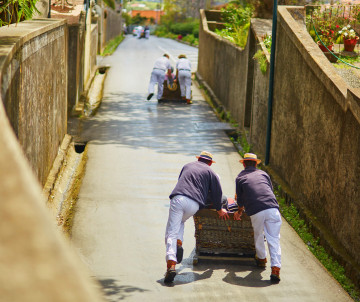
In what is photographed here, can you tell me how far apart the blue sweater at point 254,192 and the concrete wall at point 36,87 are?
9.25 feet

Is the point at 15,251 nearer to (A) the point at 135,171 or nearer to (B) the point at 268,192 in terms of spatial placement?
(B) the point at 268,192

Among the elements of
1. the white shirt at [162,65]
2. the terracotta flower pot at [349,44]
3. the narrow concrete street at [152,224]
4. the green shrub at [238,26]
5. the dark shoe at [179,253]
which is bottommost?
the narrow concrete street at [152,224]

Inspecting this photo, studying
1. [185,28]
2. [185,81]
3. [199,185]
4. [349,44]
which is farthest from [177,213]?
[185,28]

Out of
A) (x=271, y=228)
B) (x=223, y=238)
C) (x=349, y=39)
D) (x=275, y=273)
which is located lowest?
(x=275, y=273)

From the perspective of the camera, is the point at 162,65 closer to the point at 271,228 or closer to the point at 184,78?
the point at 184,78

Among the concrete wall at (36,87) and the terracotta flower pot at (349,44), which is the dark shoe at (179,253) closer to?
the concrete wall at (36,87)

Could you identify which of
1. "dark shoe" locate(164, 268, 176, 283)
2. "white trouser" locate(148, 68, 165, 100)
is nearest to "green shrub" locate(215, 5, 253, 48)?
"white trouser" locate(148, 68, 165, 100)

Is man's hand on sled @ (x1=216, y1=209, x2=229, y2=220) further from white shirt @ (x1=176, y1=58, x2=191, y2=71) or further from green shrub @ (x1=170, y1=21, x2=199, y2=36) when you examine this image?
green shrub @ (x1=170, y1=21, x2=199, y2=36)

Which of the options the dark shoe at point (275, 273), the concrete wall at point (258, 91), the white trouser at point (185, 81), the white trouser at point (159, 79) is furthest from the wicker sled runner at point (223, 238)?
the white trouser at point (159, 79)

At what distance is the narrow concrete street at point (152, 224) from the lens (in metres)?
8.06

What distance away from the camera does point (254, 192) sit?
28.0 ft

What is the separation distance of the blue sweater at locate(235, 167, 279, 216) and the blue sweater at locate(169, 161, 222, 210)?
0.30m

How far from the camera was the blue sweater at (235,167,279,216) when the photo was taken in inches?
333

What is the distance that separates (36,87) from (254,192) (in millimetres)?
3814
